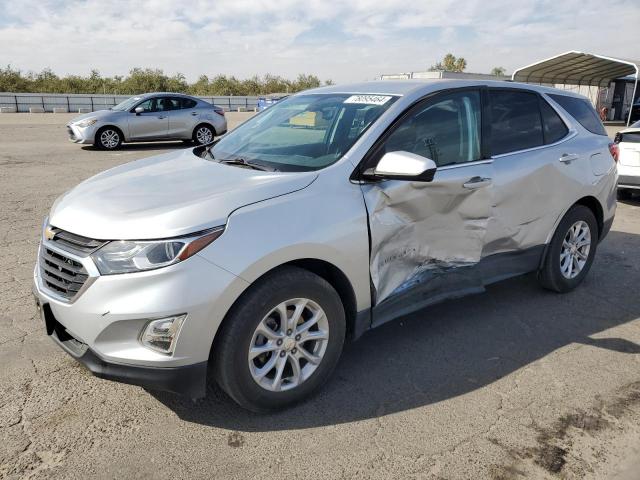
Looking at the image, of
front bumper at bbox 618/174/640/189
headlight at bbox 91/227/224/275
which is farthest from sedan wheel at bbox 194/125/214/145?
headlight at bbox 91/227/224/275

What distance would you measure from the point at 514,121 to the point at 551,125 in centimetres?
51

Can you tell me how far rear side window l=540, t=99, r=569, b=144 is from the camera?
4383 mm

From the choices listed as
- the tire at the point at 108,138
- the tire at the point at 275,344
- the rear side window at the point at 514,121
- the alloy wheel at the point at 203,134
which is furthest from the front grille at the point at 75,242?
the alloy wheel at the point at 203,134

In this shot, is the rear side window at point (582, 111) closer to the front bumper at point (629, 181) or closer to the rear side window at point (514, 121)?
the rear side window at point (514, 121)

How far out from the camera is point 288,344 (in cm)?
285

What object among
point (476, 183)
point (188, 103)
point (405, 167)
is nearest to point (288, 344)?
point (405, 167)

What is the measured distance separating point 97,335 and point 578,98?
4.44 m

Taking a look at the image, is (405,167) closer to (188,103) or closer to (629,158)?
(629,158)

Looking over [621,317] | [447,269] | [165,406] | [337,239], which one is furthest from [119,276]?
[621,317]

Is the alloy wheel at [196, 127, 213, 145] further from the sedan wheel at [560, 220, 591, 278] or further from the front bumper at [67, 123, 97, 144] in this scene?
the sedan wheel at [560, 220, 591, 278]

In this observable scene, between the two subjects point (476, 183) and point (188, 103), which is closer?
point (476, 183)

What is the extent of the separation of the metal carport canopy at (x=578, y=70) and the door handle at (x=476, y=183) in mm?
19696

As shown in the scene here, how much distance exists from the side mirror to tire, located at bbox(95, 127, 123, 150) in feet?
41.9

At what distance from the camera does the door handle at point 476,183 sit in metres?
3.58
